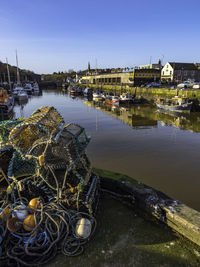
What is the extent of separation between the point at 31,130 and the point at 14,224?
245 centimetres

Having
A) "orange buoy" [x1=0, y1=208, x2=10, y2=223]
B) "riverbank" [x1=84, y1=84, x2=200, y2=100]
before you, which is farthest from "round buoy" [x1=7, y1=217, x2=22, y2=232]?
"riverbank" [x1=84, y1=84, x2=200, y2=100]

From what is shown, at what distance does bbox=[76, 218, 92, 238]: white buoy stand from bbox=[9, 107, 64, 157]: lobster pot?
1.93 meters

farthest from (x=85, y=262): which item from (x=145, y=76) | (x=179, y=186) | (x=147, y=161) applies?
(x=145, y=76)

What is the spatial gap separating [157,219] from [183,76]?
62813 mm

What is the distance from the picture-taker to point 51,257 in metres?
3.56

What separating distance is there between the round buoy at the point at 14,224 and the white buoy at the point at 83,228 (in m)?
1.25

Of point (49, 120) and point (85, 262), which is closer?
point (85, 262)

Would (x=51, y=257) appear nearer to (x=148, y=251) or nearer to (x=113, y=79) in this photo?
(x=148, y=251)

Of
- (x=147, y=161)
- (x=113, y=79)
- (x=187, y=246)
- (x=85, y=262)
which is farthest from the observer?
(x=113, y=79)

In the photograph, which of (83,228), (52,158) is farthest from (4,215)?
(52,158)

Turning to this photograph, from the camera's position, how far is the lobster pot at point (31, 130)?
4.19 m

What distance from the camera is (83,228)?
3.80 m

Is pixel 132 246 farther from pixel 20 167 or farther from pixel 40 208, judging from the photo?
pixel 20 167

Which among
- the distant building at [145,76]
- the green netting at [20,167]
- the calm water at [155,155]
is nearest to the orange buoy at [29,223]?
the green netting at [20,167]
